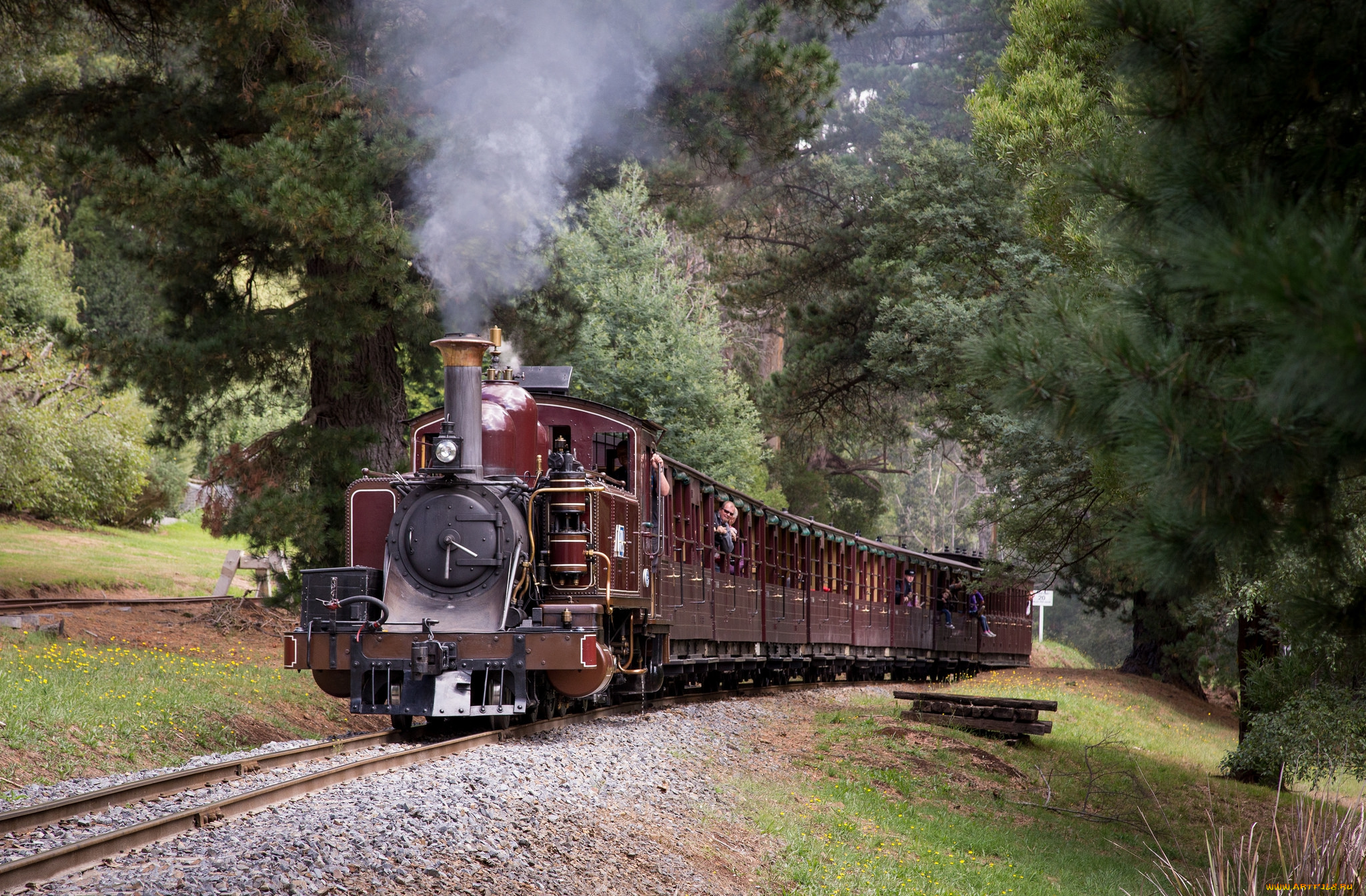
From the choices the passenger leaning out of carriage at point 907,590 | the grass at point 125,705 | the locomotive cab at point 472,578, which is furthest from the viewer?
the passenger leaning out of carriage at point 907,590

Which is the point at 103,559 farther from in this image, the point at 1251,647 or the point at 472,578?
the point at 1251,647

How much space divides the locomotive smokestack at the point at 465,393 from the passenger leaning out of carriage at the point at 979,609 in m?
19.0

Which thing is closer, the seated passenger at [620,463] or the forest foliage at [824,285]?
the forest foliage at [824,285]

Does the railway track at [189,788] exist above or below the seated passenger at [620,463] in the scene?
below

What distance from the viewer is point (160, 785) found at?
Answer: 7.58 meters

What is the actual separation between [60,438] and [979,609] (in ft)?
71.7

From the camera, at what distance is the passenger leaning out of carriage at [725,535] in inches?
625

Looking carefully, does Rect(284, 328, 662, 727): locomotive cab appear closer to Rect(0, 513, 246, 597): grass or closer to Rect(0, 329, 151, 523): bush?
Rect(0, 513, 246, 597): grass

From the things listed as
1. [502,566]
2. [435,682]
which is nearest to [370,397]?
[502,566]

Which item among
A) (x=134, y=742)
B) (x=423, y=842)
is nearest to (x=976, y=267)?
(x=134, y=742)

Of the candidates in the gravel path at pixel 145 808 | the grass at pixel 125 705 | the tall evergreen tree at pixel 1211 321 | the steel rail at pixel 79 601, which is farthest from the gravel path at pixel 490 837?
the steel rail at pixel 79 601

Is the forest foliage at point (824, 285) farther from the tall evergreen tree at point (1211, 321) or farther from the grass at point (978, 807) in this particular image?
the grass at point (978, 807)

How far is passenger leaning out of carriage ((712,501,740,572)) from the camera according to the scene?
15883 millimetres

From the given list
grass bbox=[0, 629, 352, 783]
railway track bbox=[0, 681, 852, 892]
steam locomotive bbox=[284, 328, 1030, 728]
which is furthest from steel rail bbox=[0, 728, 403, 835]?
grass bbox=[0, 629, 352, 783]
